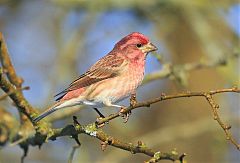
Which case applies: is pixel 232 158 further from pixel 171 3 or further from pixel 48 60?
pixel 48 60

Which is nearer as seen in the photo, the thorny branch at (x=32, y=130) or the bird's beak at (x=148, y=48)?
the thorny branch at (x=32, y=130)

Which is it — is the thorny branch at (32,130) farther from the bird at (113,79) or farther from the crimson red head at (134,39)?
the crimson red head at (134,39)

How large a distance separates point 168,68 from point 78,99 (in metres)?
1.90

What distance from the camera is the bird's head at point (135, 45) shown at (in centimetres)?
670

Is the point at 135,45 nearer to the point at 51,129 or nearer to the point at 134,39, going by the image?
the point at 134,39

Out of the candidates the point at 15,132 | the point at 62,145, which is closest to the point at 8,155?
the point at 62,145

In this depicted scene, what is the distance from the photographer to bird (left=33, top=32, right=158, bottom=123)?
20.6 ft

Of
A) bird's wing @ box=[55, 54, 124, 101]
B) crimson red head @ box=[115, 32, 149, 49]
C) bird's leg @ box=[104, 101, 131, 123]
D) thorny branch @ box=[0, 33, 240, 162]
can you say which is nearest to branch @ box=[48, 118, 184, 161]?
thorny branch @ box=[0, 33, 240, 162]

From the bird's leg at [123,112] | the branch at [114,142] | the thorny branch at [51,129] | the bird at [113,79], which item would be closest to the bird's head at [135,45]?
the bird at [113,79]

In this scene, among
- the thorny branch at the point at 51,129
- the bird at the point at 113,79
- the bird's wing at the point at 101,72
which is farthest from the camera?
the bird's wing at the point at 101,72

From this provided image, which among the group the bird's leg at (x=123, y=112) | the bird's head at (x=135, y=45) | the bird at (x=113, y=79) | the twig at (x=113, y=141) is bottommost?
the twig at (x=113, y=141)

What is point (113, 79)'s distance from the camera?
6582 mm

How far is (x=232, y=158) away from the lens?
9.20m

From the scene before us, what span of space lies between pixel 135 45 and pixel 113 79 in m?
0.51
